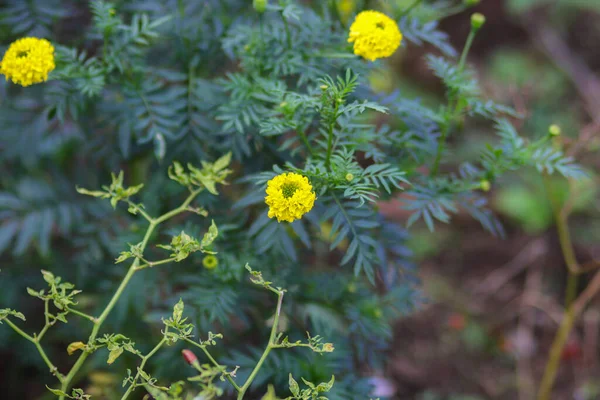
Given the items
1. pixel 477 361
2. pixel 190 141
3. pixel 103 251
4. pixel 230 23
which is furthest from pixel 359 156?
pixel 477 361

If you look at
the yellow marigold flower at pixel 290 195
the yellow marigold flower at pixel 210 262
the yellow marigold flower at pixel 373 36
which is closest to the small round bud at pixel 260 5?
the yellow marigold flower at pixel 373 36

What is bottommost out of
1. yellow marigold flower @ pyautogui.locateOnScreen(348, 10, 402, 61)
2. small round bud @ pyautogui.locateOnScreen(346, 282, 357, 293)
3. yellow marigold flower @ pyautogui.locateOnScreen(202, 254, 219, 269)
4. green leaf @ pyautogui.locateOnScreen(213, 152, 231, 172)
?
small round bud @ pyautogui.locateOnScreen(346, 282, 357, 293)

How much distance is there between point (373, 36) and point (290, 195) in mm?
399

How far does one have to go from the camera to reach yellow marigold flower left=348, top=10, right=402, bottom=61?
1134mm

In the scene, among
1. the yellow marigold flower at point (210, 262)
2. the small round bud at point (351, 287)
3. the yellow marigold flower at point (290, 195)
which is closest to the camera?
the yellow marigold flower at point (290, 195)

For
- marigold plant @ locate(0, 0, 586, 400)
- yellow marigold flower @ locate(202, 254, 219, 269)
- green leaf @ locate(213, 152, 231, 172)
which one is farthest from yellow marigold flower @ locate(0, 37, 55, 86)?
yellow marigold flower @ locate(202, 254, 219, 269)

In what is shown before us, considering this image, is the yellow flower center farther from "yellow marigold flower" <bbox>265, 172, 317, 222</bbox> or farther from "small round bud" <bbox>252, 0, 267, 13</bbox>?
"small round bud" <bbox>252, 0, 267, 13</bbox>

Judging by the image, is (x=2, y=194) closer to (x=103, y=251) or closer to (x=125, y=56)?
(x=103, y=251)

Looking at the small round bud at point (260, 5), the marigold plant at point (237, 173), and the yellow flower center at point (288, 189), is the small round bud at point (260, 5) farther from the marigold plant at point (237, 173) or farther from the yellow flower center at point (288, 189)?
the yellow flower center at point (288, 189)

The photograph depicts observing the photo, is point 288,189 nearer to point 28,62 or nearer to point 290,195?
point 290,195

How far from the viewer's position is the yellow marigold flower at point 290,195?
98cm

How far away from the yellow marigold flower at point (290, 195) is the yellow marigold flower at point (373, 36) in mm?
341

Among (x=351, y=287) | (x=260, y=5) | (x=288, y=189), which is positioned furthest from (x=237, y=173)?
(x=288, y=189)

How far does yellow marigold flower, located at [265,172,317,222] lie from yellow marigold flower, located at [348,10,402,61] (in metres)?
0.34
